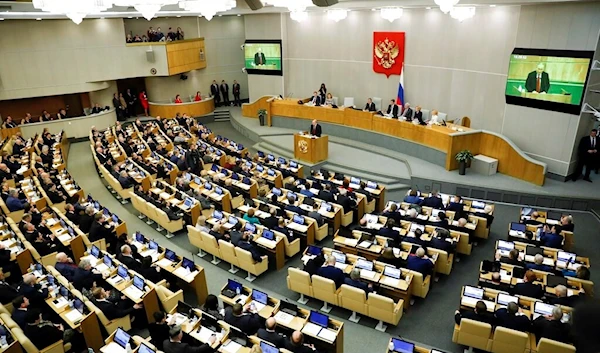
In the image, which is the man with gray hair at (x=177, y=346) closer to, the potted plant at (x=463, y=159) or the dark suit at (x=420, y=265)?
the dark suit at (x=420, y=265)

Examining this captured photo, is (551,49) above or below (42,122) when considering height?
above

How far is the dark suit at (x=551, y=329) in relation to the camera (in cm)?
634

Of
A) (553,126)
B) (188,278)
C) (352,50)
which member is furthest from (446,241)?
(352,50)

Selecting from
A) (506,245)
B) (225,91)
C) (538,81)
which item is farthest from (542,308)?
(225,91)

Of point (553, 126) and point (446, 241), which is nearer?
point (446, 241)

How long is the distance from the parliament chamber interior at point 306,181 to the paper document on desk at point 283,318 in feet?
0.24

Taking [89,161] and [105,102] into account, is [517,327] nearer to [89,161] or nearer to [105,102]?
[89,161]

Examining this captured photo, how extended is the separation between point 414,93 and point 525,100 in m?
4.82

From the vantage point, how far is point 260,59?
2203 centimetres

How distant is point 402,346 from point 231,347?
2.52 m

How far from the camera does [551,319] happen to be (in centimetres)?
673

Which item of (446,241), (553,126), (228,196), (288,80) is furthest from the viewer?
(288,80)

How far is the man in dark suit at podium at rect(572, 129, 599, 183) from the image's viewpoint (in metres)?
12.3

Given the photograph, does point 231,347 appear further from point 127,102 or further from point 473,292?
point 127,102
